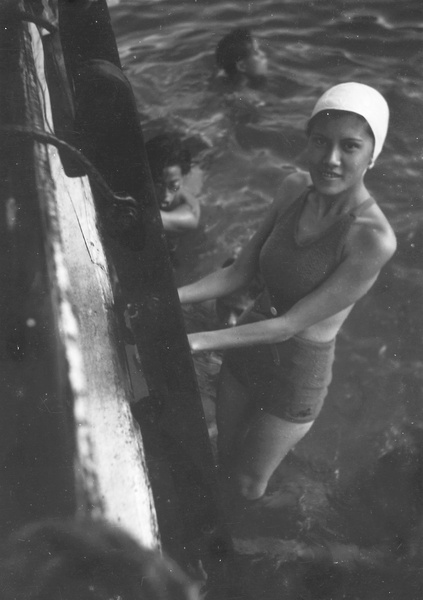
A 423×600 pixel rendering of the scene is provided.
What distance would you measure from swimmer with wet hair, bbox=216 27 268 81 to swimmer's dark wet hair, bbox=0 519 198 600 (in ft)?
6.22

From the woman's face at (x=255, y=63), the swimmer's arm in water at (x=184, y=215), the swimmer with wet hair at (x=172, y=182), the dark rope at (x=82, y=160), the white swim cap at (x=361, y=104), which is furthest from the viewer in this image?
the swimmer's arm in water at (x=184, y=215)

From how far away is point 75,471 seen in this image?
1.04m

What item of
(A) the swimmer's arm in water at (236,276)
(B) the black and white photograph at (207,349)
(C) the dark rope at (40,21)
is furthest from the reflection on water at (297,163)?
(C) the dark rope at (40,21)

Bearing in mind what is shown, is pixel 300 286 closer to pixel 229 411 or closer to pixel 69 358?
pixel 229 411

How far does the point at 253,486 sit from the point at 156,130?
174 centimetres

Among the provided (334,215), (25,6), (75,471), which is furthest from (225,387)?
(25,6)

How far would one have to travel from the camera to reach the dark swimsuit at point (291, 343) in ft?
4.67

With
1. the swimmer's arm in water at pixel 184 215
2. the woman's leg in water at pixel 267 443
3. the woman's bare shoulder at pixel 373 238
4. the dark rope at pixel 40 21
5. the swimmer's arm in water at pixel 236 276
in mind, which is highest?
the dark rope at pixel 40 21

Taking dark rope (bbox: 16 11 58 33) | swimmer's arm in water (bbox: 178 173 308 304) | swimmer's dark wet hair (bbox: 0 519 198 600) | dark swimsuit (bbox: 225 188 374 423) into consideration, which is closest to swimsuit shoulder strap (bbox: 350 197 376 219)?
dark swimsuit (bbox: 225 188 374 423)

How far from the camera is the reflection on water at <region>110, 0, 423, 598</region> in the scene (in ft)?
4.42

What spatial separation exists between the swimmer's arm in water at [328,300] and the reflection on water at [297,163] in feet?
0.55

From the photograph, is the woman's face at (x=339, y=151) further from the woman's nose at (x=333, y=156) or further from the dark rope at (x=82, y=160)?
the dark rope at (x=82, y=160)

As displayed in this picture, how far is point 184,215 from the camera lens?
2.64 m

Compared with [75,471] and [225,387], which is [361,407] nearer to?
[225,387]
